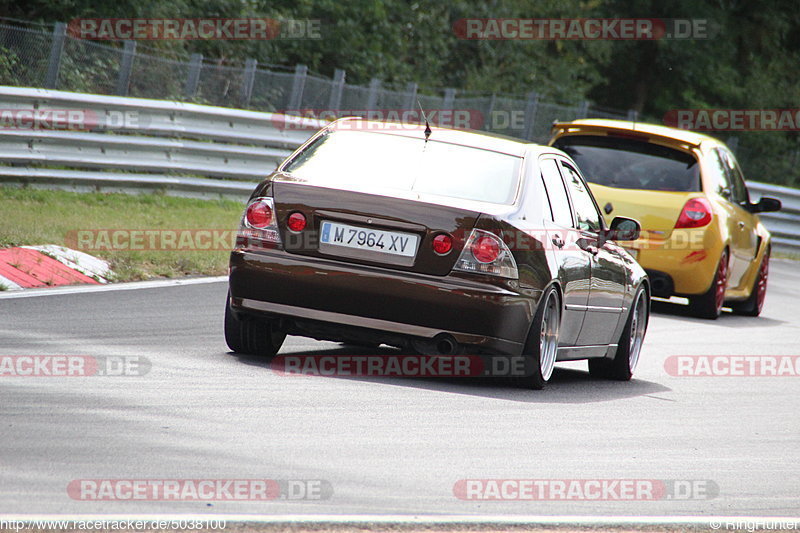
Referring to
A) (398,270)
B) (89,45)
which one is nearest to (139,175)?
(89,45)

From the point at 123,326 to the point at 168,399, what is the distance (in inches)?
104

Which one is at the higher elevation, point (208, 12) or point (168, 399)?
point (208, 12)

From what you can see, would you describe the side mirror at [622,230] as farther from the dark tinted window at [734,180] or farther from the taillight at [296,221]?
the dark tinted window at [734,180]

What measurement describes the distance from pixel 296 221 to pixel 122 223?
7064 mm

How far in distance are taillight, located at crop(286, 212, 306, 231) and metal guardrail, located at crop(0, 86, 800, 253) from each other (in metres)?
8.40

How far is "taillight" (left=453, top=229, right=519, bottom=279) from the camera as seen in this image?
769 centimetres

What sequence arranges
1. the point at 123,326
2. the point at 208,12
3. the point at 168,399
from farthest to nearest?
1. the point at 208,12
2. the point at 123,326
3. the point at 168,399

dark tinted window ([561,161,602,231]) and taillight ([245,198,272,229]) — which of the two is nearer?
taillight ([245,198,272,229])

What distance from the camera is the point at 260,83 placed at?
22.4 m

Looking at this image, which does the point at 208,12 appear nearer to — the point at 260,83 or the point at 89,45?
the point at 260,83

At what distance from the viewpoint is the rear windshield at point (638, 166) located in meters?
13.7
